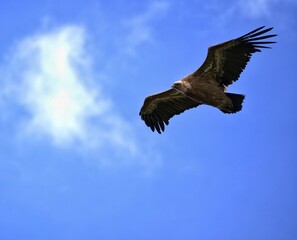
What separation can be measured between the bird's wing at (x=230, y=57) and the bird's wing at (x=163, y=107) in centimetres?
151

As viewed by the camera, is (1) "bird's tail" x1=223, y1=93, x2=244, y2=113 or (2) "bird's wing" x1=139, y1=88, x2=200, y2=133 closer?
(1) "bird's tail" x1=223, y1=93, x2=244, y2=113

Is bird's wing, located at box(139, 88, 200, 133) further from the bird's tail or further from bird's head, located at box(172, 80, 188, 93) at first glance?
the bird's tail

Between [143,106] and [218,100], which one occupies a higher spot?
[143,106]

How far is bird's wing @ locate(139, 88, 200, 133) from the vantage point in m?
21.0

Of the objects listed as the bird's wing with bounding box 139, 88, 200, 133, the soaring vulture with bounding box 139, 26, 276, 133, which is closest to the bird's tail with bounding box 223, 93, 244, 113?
the soaring vulture with bounding box 139, 26, 276, 133

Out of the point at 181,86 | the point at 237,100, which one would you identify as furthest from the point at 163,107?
the point at 237,100

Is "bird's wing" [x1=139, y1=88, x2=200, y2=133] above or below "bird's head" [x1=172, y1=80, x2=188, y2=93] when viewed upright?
above

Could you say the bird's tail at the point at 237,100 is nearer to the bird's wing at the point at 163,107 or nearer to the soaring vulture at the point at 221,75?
the soaring vulture at the point at 221,75

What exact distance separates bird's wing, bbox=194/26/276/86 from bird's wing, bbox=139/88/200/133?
4.94 ft

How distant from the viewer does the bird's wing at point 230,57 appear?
736 inches

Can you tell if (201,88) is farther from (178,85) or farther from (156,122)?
(156,122)

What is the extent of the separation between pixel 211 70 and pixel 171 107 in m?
2.13

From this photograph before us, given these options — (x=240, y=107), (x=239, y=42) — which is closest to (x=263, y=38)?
(x=239, y=42)

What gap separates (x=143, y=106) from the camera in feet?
70.3
